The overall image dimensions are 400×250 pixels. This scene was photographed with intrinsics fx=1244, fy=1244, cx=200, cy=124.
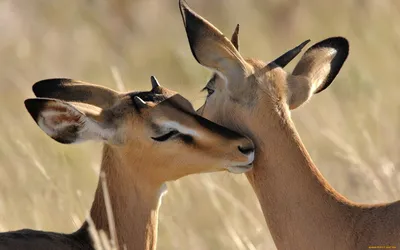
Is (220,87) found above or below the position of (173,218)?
above

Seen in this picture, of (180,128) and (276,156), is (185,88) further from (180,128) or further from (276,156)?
(276,156)

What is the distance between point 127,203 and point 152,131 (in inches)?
18.5

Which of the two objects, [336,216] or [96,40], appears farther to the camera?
[96,40]

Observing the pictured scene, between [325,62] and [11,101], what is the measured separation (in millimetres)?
7572

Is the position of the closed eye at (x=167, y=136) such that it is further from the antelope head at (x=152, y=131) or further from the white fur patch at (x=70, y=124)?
the white fur patch at (x=70, y=124)

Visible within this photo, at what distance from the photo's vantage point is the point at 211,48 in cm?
619

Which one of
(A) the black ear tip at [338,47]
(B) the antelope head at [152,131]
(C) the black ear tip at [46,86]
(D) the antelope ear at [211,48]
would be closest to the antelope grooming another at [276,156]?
(D) the antelope ear at [211,48]

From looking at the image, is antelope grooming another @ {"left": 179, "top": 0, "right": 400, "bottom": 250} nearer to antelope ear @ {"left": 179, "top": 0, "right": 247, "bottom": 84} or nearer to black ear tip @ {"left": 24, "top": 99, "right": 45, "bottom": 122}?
antelope ear @ {"left": 179, "top": 0, "right": 247, "bottom": 84}

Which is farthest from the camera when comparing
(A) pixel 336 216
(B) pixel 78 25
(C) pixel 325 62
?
(B) pixel 78 25

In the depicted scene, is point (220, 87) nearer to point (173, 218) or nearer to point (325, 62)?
point (325, 62)

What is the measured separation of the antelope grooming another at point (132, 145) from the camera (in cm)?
635

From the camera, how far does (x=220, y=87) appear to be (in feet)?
21.0

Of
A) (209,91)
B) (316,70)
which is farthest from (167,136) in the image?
(316,70)

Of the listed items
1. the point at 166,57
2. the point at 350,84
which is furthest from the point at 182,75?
the point at 350,84
